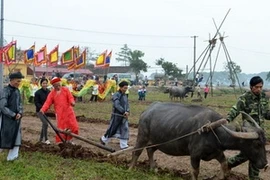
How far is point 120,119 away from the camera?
9.11m

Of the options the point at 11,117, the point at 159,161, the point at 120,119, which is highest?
the point at 11,117

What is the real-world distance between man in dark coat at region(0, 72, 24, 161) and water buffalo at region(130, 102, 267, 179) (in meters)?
2.14

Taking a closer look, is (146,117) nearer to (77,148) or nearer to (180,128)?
(180,128)

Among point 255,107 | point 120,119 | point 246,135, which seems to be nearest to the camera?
point 246,135

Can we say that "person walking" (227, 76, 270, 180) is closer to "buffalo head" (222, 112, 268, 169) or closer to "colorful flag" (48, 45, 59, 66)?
"buffalo head" (222, 112, 268, 169)

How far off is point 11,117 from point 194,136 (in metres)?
3.25

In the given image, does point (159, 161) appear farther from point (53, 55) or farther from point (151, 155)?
point (53, 55)

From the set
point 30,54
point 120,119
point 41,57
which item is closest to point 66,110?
point 120,119

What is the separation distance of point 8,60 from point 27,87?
4490 millimetres

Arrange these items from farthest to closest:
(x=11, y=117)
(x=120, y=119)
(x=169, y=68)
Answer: (x=169, y=68) < (x=120, y=119) < (x=11, y=117)

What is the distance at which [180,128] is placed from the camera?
6.43m

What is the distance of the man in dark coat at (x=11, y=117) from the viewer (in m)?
7.18

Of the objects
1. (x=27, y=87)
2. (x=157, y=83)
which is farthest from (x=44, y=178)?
(x=157, y=83)

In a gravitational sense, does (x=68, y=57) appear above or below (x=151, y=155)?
above
